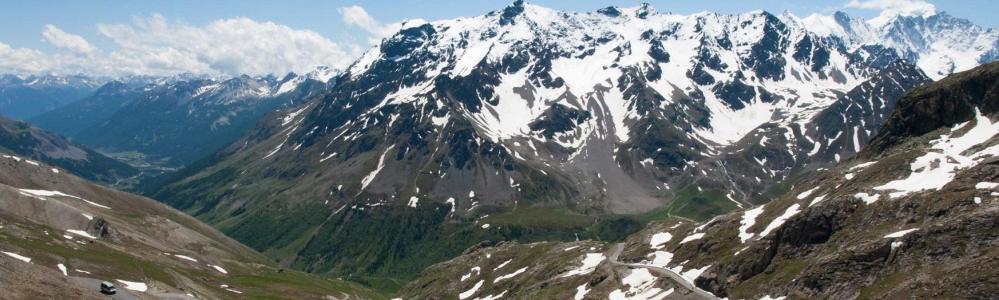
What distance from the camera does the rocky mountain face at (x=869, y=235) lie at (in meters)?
90.5

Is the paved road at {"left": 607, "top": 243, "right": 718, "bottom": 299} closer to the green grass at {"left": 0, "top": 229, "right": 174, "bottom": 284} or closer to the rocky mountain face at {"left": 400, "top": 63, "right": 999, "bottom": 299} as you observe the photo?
the rocky mountain face at {"left": 400, "top": 63, "right": 999, "bottom": 299}

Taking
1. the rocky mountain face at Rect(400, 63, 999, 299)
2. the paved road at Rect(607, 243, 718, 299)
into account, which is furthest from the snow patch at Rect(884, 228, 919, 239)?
the paved road at Rect(607, 243, 718, 299)

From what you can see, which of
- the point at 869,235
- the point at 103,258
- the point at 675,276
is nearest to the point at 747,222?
the point at 675,276

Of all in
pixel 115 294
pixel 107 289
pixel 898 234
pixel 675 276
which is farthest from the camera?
pixel 675 276

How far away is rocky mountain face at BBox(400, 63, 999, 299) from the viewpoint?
90.5 m

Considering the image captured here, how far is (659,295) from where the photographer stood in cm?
11975

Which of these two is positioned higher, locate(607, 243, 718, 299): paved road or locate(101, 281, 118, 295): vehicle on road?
locate(101, 281, 118, 295): vehicle on road

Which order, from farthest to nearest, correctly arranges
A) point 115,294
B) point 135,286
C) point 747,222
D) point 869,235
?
point 747,222 → point 135,286 → point 869,235 → point 115,294

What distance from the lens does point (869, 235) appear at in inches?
4104

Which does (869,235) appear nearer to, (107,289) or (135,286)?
(107,289)

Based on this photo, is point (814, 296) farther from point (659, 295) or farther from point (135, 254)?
point (135, 254)

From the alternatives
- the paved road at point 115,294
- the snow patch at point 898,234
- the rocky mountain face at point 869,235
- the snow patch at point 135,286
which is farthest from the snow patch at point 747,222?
the snow patch at point 135,286

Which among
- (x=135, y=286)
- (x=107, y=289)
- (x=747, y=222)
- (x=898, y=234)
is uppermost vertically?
(x=107, y=289)

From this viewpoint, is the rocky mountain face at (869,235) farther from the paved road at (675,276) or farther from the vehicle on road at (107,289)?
the vehicle on road at (107,289)
